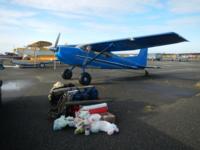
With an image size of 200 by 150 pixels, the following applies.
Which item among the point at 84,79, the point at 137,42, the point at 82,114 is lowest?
the point at 82,114

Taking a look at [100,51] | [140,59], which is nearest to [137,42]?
[100,51]

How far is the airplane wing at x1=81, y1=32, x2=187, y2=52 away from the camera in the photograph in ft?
36.3

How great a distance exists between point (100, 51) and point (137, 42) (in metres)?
2.38

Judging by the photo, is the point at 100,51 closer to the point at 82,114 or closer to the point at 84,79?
the point at 84,79

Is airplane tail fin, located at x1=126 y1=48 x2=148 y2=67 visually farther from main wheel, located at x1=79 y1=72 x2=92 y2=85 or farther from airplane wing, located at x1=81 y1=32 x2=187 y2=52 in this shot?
main wheel, located at x1=79 y1=72 x2=92 y2=85

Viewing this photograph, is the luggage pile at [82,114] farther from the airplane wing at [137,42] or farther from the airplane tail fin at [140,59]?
the airplane tail fin at [140,59]

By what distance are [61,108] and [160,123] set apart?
2.39m

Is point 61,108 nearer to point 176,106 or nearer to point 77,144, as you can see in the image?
point 77,144

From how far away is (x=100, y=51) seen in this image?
511 inches

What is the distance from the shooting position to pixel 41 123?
15.3 feet

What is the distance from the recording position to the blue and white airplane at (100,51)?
1122 cm

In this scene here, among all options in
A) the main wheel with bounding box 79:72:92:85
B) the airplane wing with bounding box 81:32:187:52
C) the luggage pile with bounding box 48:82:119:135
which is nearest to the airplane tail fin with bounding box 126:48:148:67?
the airplane wing with bounding box 81:32:187:52

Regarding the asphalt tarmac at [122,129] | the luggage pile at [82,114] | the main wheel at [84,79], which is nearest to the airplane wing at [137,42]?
the main wheel at [84,79]

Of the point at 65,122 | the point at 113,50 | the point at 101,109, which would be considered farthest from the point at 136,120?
the point at 113,50
